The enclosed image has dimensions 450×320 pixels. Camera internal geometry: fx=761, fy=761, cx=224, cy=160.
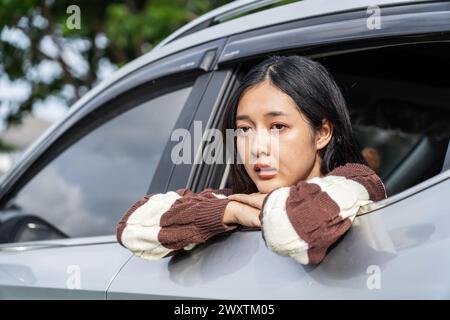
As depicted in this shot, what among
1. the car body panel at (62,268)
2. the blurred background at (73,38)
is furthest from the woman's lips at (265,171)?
the blurred background at (73,38)

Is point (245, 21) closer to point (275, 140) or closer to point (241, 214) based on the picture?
point (275, 140)

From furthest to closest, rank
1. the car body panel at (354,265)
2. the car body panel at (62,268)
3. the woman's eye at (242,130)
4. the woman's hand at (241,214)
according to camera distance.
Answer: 1. the car body panel at (62,268)
2. the woman's eye at (242,130)
3. the woman's hand at (241,214)
4. the car body panel at (354,265)

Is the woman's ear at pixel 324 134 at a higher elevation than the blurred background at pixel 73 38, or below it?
below

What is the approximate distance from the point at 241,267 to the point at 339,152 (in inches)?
17.3

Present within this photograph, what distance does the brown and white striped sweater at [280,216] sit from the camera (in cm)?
158

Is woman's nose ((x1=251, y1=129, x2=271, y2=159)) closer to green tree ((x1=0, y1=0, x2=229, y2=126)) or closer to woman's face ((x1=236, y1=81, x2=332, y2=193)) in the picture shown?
woman's face ((x1=236, y1=81, x2=332, y2=193))

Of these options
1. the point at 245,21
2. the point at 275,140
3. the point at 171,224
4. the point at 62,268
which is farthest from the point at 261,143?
the point at 62,268

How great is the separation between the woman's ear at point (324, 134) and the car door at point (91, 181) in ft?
1.61

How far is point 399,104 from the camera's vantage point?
3309 mm

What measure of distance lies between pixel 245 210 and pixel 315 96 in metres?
0.34

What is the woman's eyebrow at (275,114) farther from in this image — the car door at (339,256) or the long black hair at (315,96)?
the car door at (339,256)

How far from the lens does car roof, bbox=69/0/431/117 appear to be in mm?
2006
